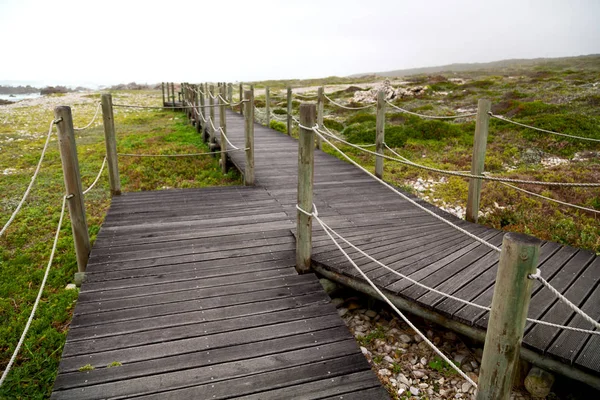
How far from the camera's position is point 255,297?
3764 mm

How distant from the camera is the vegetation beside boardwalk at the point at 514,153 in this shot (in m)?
6.61

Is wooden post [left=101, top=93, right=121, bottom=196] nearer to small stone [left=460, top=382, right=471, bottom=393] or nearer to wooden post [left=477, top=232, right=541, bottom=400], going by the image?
small stone [left=460, top=382, right=471, bottom=393]

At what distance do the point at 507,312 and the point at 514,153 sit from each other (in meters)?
10.5

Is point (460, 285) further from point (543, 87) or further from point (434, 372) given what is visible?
point (543, 87)

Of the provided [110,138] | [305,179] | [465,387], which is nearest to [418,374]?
[465,387]

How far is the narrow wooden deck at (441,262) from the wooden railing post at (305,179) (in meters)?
0.20

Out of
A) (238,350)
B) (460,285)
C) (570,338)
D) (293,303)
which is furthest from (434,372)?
(238,350)

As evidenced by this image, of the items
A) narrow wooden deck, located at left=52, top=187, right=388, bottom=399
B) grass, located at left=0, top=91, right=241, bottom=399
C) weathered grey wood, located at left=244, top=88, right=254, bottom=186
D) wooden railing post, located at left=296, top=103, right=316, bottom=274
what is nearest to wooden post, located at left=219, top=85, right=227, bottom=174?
grass, located at left=0, top=91, right=241, bottom=399

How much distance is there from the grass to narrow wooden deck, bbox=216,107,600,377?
2.48 m

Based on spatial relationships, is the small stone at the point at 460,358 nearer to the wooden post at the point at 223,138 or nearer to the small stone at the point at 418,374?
the small stone at the point at 418,374

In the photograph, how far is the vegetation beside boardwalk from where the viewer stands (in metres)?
6.61

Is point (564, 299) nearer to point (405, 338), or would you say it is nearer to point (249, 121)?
point (405, 338)

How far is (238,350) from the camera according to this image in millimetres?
3098

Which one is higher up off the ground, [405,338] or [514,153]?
[514,153]
